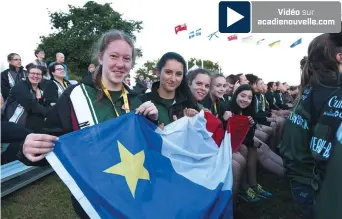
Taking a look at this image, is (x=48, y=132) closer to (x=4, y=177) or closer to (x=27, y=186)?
(x=4, y=177)

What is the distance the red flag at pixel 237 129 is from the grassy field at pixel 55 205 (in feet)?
2.88

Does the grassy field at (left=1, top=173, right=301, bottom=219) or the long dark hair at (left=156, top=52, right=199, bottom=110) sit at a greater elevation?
the long dark hair at (left=156, top=52, right=199, bottom=110)

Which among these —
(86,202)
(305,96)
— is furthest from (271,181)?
(86,202)

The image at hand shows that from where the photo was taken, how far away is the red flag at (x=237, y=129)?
4082 millimetres

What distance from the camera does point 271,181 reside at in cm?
571

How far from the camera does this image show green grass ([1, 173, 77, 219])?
414cm

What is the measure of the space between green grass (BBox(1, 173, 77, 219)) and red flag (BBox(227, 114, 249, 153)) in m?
2.23

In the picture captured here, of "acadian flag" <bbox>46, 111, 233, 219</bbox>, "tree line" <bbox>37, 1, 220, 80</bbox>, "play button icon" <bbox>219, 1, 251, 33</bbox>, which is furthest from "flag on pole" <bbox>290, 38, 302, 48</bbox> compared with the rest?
"tree line" <bbox>37, 1, 220, 80</bbox>

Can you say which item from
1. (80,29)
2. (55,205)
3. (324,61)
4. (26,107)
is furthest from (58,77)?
(80,29)

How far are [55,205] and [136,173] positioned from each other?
9.61 ft

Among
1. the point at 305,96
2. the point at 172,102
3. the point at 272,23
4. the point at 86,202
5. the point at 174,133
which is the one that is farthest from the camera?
the point at 272,23

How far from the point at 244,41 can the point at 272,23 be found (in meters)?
15.6

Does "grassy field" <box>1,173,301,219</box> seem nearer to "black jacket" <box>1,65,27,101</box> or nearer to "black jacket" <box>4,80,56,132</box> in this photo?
"black jacket" <box>4,80,56,132</box>

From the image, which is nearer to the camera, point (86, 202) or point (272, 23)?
point (86, 202)
